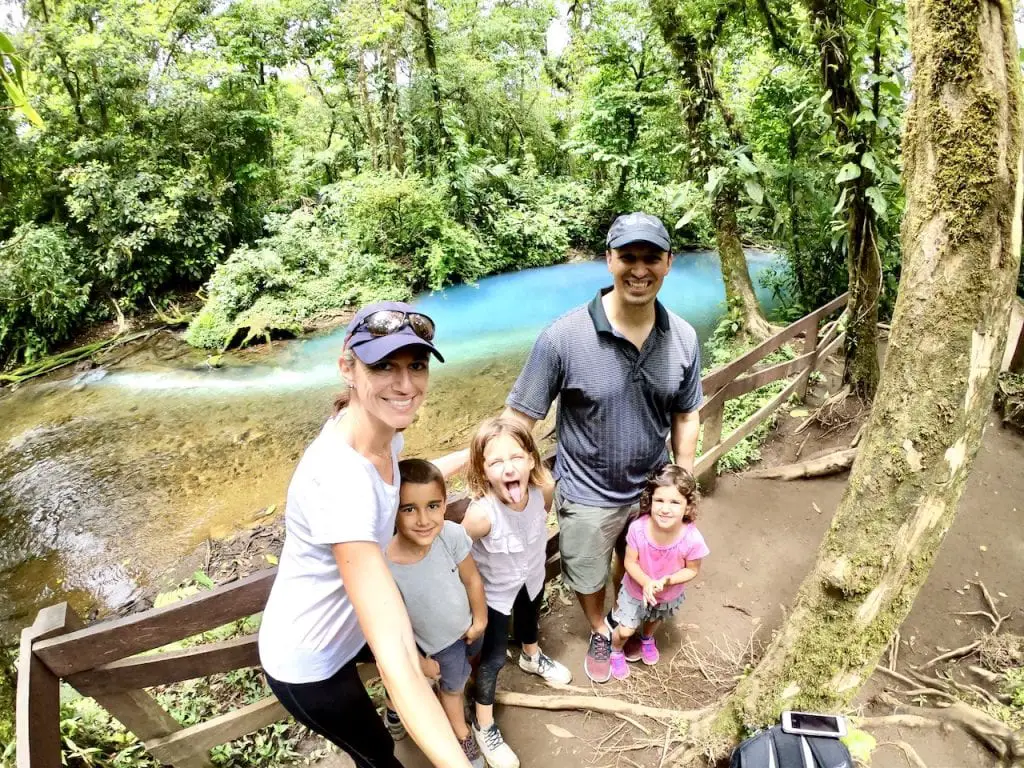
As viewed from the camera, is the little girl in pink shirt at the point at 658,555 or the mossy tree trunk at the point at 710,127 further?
the mossy tree trunk at the point at 710,127

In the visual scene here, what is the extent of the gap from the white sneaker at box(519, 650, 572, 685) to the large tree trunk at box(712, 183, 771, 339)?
6.98 meters

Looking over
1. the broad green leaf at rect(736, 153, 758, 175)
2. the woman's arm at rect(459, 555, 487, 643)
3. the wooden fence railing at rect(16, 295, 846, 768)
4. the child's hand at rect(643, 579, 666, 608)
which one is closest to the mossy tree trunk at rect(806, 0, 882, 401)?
the broad green leaf at rect(736, 153, 758, 175)

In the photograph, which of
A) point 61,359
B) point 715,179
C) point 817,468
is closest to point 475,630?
point 817,468

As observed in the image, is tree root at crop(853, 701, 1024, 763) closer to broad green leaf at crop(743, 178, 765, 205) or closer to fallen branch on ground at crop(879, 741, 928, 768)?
fallen branch on ground at crop(879, 741, 928, 768)

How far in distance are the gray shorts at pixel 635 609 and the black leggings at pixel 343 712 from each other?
126cm

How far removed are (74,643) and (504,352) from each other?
8899 mm

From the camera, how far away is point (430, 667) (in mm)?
2010

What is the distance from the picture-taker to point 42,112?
12289mm

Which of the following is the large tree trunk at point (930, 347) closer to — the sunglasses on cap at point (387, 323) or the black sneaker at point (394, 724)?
the sunglasses on cap at point (387, 323)

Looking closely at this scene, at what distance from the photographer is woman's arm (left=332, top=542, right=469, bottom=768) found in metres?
1.21

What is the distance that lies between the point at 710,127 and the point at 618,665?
728 cm

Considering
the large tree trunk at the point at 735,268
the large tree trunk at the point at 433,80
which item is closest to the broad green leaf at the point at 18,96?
the large tree trunk at the point at 735,268

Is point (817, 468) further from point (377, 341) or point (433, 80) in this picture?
point (433, 80)

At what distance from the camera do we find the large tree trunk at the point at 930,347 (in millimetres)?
1382
